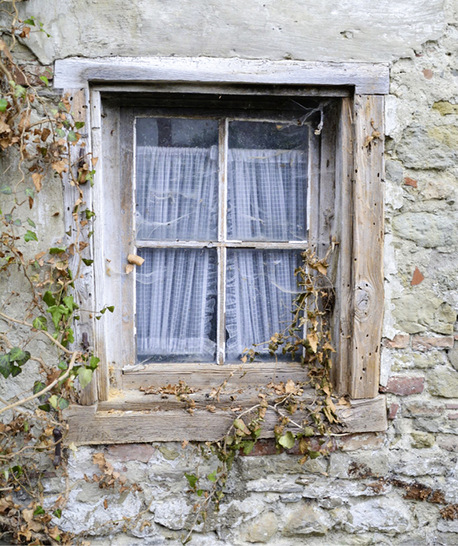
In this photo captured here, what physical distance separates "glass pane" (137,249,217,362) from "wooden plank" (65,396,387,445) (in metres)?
0.30

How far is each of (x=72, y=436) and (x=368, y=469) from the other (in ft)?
4.22

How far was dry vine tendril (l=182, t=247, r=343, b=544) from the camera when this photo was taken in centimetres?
209

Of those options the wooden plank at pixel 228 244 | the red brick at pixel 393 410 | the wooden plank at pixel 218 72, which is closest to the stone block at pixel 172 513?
the red brick at pixel 393 410

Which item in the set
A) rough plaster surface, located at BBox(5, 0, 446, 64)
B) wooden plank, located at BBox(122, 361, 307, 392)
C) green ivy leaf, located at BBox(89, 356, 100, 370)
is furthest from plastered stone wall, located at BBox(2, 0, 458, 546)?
green ivy leaf, located at BBox(89, 356, 100, 370)

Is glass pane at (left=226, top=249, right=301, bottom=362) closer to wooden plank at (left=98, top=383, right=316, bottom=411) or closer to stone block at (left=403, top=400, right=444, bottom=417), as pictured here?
wooden plank at (left=98, top=383, right=316, bottom=411)

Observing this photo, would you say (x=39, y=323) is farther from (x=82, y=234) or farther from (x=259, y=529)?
(x=259, y=529)

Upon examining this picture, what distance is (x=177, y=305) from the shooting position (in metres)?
2.31

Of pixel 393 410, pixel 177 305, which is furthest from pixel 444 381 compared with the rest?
pixel 177 305

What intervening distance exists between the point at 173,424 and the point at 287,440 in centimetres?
49

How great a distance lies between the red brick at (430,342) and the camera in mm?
2172

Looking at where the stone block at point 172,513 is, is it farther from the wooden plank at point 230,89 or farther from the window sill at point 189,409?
the wooden plank at point 230,89

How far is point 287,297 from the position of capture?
2332 mm

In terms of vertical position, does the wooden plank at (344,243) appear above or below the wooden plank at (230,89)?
below

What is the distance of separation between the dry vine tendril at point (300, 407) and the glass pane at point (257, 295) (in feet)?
0.16
